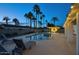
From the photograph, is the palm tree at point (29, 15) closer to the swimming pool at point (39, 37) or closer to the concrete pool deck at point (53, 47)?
the swimming pool at point (39, 37)

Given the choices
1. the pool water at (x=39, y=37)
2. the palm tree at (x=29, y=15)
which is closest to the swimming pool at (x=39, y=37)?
the pool water at (x=39, y=37)

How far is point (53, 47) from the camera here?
496 cm

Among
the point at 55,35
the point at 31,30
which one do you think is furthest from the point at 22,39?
the point at 55,35

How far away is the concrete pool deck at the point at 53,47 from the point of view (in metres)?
4.94

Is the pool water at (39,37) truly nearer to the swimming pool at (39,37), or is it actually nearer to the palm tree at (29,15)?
the swimming pool at (39,37)

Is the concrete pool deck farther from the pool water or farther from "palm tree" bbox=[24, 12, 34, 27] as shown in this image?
"palm tree" bbox=[24, 12, 34, 27]

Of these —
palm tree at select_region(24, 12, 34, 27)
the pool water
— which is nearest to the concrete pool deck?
the pool water

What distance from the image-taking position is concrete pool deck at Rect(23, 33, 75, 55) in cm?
494

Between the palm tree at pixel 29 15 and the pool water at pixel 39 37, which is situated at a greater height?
the palm tree at pixel 29 15

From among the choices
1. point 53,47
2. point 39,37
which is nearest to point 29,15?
point 39,37

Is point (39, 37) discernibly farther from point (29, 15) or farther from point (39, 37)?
point (29, 15)

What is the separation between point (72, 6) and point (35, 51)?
3.05ft

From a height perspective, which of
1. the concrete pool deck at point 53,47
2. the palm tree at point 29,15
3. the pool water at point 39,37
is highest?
the palm tree at point 29,15

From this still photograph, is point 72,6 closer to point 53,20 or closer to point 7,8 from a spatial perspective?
point 53,20
